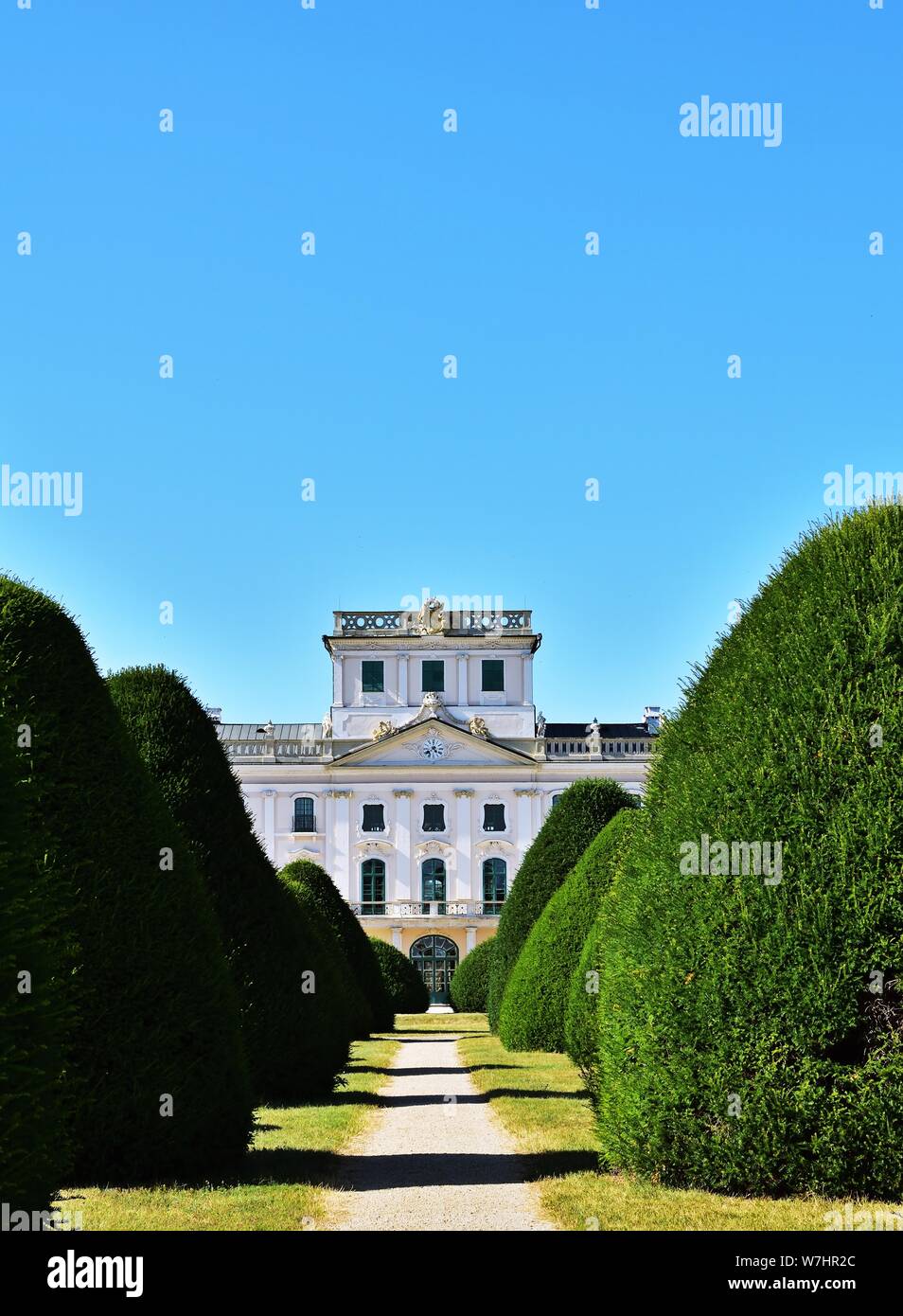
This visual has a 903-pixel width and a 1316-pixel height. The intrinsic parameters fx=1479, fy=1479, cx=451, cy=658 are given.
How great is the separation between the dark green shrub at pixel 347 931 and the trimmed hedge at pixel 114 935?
46.9 ft

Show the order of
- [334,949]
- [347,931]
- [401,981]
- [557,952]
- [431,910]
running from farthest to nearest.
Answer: [431,910], [401,981], [347,931], [334,949], [557,952]

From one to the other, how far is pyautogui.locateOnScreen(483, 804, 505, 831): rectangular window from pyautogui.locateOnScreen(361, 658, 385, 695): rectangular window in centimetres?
766

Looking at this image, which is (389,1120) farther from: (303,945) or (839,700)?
(839,700)

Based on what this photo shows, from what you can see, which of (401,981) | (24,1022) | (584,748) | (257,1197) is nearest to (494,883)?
(584,748)

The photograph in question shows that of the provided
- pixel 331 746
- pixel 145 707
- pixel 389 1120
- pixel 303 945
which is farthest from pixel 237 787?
pixel 331 746

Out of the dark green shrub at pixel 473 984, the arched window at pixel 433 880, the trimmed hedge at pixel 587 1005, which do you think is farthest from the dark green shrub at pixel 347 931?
the arched window at pixel 433 880

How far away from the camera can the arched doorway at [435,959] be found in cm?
6700

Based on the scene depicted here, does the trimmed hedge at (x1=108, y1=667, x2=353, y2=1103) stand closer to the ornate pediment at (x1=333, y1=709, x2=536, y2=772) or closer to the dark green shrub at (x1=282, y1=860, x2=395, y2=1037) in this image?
the dark green shrub at (x1=282, y1=860, x2=395, y2=1037)

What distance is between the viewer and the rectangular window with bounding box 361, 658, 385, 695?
7131 cm

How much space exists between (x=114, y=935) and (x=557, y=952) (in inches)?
485

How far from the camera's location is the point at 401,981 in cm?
4769

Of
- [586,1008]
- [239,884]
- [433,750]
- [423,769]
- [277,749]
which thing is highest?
[277,749]

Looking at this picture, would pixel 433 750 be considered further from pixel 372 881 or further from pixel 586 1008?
pixel 586 1008

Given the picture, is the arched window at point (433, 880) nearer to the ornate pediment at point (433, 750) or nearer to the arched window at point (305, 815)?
the ornate pediment at point (433, 750)
